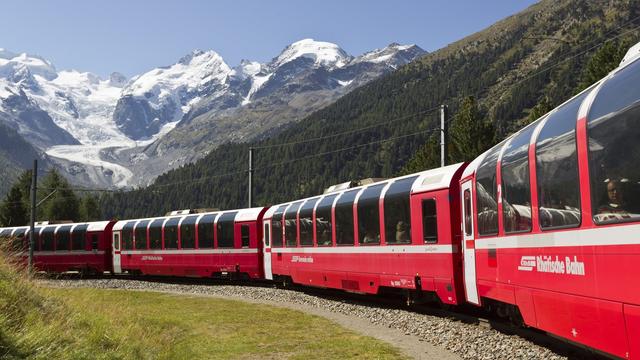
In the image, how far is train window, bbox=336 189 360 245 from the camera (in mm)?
21359

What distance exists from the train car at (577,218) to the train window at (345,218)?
354 inches

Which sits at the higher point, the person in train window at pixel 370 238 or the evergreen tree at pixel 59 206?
the evergreen tree at pixel 59 206

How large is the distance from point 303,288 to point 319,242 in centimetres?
539

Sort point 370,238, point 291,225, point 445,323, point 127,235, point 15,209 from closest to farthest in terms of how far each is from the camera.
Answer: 1. point 445,323
2. point 370,238
3. point 291,225
4. point 127,235
5. point 15,209

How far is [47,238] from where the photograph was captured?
155 ft

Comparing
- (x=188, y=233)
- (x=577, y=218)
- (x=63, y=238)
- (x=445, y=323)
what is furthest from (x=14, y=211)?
(x=577, y=218)

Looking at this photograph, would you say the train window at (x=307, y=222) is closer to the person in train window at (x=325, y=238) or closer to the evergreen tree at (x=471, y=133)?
the person in train window at (x=325, y=238)

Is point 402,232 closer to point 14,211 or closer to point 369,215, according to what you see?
point 369,215

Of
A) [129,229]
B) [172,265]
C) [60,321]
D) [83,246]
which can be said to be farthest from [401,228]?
[83,246]

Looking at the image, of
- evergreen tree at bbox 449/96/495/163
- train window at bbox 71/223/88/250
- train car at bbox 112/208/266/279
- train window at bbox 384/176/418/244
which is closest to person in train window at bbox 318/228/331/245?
train window at bbox 384/176/418/244

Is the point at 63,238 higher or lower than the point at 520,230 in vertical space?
higher

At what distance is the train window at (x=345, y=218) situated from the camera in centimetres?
2136

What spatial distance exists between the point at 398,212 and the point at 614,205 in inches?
446

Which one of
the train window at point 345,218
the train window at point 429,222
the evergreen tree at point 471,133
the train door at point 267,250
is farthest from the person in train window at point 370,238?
the evergreen tree at point 471,133
